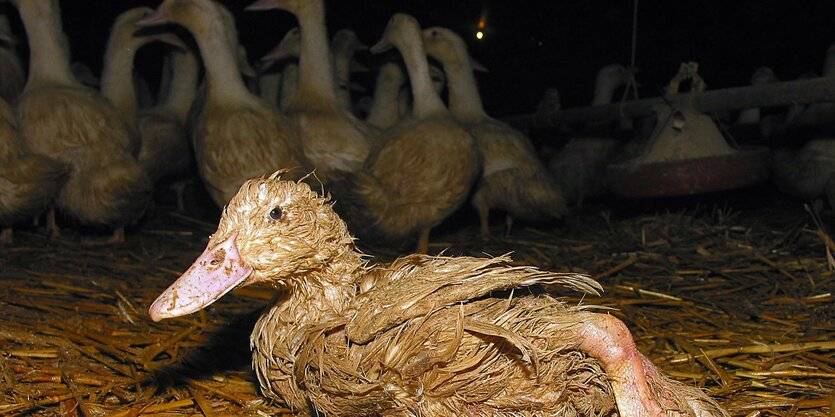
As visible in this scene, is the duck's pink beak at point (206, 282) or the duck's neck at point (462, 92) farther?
the duck's neck at point (462, 92)

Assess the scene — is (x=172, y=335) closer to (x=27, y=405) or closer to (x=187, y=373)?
(x=187, y=373)

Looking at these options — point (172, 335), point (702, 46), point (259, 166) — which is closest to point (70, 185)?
point (259, 166)

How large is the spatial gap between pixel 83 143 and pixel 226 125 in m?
0.98

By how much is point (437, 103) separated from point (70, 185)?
2.22 meters

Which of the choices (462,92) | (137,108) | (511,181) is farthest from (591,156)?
(137,108)

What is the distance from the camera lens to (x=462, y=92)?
5059 mm

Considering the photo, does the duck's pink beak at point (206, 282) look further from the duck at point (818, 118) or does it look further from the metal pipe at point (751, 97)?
the duck at point (818, 118)

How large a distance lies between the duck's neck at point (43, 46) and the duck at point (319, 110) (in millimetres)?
1230

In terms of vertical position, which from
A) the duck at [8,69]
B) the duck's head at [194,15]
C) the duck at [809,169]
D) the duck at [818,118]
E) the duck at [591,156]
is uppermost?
the duck's head at [194,15]

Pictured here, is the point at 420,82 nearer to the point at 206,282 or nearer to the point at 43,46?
the point at 43,46

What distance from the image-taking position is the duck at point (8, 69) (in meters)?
4.76

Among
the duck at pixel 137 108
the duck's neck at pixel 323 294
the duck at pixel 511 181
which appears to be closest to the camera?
the duck's neck at pixel 323 294

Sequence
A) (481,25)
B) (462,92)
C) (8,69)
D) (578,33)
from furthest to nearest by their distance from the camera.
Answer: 1. (578,33)
2. (481,25)
3. (462,92)
4. (8,69)

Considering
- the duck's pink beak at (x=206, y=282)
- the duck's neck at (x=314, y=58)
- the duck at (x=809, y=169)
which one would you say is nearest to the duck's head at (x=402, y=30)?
the duck's neck at (x=314, y=58)
